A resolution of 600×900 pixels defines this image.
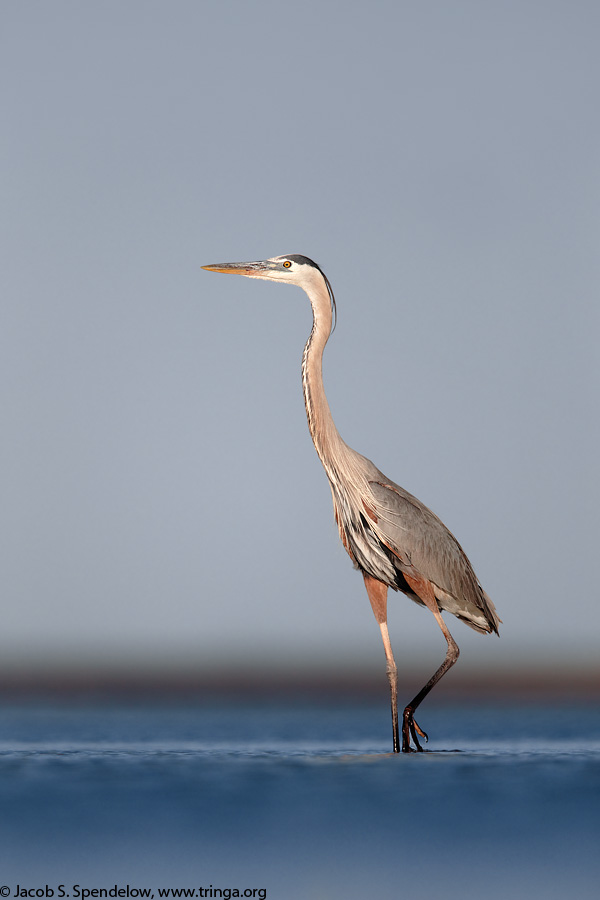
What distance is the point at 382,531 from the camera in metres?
9.47

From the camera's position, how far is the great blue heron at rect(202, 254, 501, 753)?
9492mm

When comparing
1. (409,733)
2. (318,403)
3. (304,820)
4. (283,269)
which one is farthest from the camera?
(283,269)

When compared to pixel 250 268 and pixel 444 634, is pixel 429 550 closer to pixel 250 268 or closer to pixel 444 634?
pixel 444 634

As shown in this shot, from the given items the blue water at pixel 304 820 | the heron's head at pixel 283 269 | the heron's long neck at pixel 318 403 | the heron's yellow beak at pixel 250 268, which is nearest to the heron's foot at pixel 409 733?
the blue water at pixel 304 820

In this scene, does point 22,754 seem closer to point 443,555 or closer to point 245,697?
point 443,555

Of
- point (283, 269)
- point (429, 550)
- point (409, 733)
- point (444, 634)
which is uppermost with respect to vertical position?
point (283, 269)

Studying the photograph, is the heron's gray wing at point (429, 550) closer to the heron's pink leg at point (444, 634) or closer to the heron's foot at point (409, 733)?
the heron's pink leg at point (444, 634)

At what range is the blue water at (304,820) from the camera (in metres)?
5.29

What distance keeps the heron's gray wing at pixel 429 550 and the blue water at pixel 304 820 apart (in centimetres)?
130

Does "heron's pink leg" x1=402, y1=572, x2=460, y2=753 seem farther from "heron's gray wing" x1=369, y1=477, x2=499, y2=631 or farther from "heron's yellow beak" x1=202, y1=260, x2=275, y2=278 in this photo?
"heron's yellow beak" x1=202, y1=260, x2=275, y2=278

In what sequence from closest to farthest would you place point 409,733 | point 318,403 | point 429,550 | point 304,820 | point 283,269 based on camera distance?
point 304,820 < point 409,733 < point 429,550 < point 318,403 < point 283,269

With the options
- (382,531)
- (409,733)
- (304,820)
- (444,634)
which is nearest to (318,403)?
(382,531)

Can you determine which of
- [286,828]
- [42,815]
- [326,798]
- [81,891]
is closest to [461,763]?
[326,798]

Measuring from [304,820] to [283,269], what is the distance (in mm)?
5393
